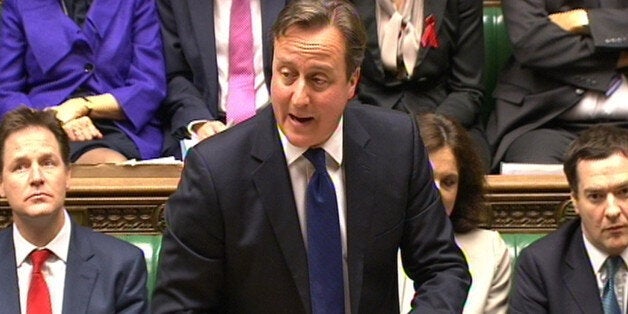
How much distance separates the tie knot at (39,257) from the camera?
8.12 feet

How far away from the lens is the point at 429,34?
10.6ft

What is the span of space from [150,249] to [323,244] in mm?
1082

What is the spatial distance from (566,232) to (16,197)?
3.49 ft

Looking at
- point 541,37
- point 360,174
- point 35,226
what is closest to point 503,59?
point 541,37

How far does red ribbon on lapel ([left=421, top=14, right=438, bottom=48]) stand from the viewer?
3.22m

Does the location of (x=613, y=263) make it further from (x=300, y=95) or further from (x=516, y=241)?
(x=300, y=95)

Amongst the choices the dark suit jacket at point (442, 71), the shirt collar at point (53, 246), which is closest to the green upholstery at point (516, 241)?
the dark suit jacket at point (442, 71)

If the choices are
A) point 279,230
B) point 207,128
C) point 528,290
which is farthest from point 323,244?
point 207,128

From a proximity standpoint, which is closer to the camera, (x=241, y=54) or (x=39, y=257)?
(x=39, y=257)

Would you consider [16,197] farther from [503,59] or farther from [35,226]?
[503,59]

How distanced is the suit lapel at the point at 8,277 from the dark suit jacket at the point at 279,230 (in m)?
0.75

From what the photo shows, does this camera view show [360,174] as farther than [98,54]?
No

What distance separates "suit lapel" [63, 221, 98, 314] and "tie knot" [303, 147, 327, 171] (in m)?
0.80

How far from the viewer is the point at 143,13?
131 inches
